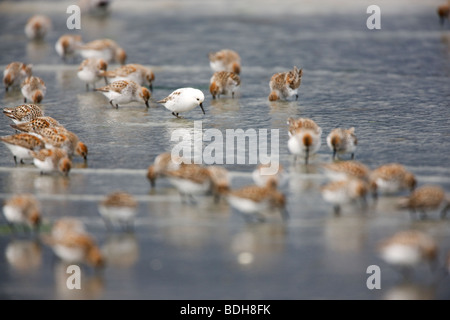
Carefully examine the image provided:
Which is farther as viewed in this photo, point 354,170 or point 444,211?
point 354,170

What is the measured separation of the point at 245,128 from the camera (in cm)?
1105

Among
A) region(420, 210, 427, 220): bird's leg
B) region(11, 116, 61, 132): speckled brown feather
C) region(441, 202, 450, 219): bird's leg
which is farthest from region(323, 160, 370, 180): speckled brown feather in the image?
region(11, 116, 61, 132): speckled brown feather

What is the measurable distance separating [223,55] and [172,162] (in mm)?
6176

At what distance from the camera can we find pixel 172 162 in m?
8.58

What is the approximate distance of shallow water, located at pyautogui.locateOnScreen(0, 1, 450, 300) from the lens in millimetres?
6426

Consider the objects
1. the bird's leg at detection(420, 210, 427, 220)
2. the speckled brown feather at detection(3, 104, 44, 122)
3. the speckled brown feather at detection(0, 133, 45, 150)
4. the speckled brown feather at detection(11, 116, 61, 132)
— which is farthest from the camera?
the speckled brown feather at detection(3, 104, 44, 122)

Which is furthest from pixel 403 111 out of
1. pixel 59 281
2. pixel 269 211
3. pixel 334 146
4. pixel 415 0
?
pixel 415 0

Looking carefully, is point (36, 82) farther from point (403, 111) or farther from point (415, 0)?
point (415, 0)

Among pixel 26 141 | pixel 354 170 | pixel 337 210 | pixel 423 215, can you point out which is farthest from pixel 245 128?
pixel 423 215

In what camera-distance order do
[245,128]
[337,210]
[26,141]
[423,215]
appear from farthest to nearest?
[245,128] → [26,141] → [337,210] → [423,215]

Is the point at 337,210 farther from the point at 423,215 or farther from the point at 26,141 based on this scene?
the point at 26,141

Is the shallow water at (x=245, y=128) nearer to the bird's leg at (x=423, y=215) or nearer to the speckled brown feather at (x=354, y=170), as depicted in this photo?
the bird's leg at (x=423, y=215)

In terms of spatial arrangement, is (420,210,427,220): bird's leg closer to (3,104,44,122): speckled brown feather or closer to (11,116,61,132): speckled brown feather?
(11,116,61,132): speckled brown feather

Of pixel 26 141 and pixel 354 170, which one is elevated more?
pixel 26 141
